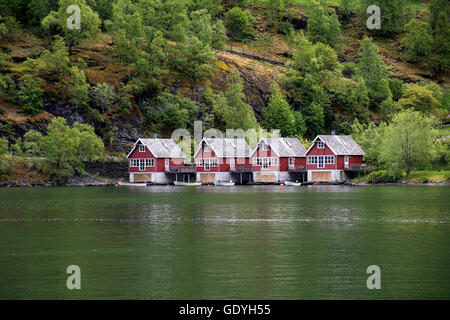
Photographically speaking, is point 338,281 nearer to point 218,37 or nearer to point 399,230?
point 399,230

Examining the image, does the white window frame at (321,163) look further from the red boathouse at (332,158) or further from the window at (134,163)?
the window at (134,163)

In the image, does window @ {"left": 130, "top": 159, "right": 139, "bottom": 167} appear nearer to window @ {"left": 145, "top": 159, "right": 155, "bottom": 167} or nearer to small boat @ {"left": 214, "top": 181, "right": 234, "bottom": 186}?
window @ {"left": 145, "top": 159, "right": 155, "bottom": 167}

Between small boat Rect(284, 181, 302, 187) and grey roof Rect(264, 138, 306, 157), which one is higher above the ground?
grey roof Rect(264, 138, 306, 157)

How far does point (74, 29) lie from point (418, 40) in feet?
330

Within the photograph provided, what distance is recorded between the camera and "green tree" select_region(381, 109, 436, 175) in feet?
344

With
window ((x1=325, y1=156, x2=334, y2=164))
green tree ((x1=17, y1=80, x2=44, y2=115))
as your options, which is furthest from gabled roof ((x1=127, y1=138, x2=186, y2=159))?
window ((x1=325, y1=156, x2=334, y2=164))

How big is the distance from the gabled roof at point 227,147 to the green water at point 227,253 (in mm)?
69094

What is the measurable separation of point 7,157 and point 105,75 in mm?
36505

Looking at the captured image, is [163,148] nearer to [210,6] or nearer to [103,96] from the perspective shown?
[103,96]

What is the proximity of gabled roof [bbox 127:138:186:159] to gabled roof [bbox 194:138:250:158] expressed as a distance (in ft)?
11.5

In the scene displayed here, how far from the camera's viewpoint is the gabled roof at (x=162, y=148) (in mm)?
125381

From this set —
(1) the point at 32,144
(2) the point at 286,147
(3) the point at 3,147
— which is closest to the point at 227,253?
(3) the point at 3,147

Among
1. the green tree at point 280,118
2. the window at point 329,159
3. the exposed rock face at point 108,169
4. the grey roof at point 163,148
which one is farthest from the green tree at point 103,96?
the window at point 329,159
